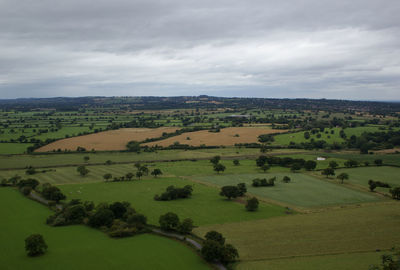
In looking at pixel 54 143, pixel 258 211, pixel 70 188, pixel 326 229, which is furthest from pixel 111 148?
pixel 326 229

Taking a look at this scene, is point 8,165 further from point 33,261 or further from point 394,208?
point 394,208

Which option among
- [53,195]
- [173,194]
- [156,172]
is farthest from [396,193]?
[53,195]

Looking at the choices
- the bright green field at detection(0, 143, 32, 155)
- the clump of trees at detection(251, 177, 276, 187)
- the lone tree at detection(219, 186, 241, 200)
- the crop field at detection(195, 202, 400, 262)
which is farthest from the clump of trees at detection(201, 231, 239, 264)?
the bright green field at detection(0, 143, 32, 155)

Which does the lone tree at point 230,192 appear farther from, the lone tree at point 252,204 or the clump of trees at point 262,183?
the clump of trees at point 262,183

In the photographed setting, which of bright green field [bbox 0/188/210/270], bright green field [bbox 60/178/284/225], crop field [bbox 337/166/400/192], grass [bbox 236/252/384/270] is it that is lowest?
bright green field [bbox 0/188/210/270]

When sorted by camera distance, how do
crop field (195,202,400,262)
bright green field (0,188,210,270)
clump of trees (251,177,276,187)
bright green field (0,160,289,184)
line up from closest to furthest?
bright green field (0,188,210,270), crop field (195,202,400,262), clump of trees (251,177,276,187), bright green field (0,160,289,184)

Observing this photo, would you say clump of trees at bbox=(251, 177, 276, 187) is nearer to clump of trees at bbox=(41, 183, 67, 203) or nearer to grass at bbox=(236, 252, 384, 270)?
grass at bbox=(236, 252, 384, 270)
